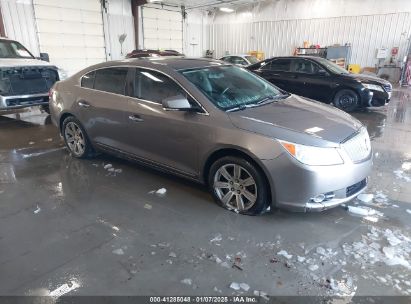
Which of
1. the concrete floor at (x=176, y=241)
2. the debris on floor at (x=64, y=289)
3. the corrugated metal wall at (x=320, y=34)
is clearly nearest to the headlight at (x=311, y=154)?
the concrete floor at (x=176, y=241)

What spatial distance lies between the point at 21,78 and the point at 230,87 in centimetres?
560

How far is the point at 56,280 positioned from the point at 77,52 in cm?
1452

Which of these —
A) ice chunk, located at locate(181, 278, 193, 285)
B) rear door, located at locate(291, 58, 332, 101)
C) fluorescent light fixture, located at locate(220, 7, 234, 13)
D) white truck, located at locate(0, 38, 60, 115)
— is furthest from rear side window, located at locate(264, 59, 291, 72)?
fluorescent light fixture, located at locate(220, 7, 234, 13)

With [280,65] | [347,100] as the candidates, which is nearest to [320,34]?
[280,65]

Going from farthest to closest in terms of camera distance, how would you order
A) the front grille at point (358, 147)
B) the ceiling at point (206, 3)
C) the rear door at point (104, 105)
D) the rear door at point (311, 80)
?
the ceiling at point (206, 3) < the rear door at point (311, 80) < the rear door at point (104, 105) < the front grille at point (358, 147)

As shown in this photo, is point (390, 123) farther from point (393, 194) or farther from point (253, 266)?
point (253, 266)

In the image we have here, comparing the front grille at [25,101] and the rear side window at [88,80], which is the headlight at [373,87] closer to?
the rear side window at [88,80]

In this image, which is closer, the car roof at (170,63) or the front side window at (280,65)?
the car roof at (170,63)

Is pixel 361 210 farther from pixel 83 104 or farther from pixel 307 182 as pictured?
pixel 83 104

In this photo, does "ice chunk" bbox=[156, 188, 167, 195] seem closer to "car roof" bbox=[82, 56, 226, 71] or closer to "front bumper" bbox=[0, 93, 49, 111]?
"car roof" bbox=[82, 56, 226, 71]

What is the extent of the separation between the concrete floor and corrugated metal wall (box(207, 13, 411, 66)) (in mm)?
14433

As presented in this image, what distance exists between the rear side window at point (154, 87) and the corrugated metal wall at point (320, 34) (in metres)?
16.2

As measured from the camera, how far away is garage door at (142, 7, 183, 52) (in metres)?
18.0

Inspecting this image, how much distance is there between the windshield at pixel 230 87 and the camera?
3393 mm
